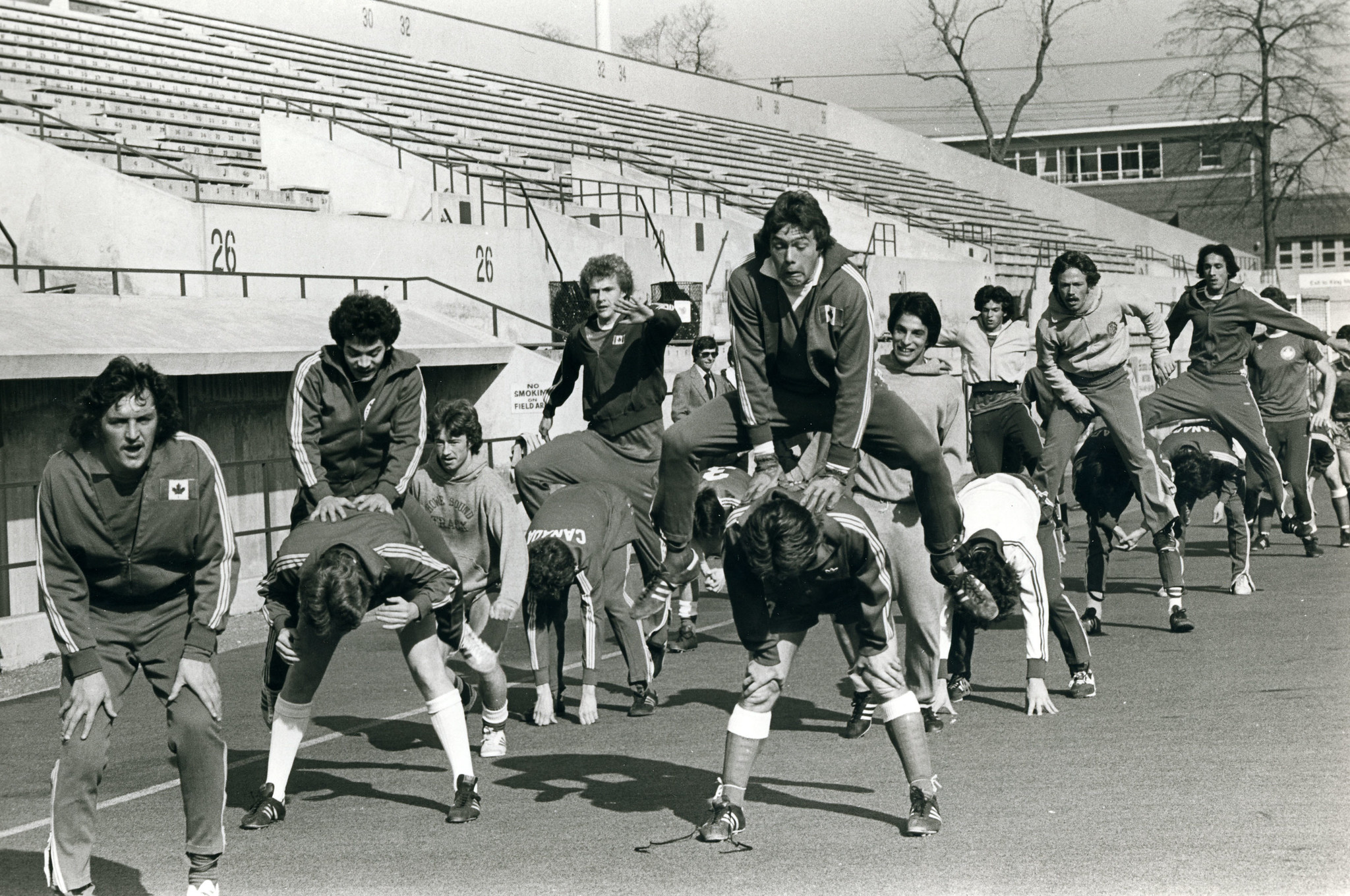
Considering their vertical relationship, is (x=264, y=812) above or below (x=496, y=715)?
below

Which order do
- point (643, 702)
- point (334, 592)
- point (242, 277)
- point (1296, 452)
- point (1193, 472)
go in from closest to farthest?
point (334, 592)
point (643, 702)
point (1193, 472)
point (1296, 452)
point (242, 277)

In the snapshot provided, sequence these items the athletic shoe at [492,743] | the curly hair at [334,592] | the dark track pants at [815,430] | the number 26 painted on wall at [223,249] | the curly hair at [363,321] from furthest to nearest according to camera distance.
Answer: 1. the number 26 painted on wall at [223,249]
2. the athletic shoe at [492,743]
3. the curly hair at [363,321]
4. the dark track pants at [815,430]
5. the curly hair at [334,592]

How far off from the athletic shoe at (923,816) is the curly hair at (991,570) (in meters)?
2.03

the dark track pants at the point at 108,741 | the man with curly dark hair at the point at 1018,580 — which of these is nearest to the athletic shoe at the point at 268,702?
the dark track pants at the point at 108,741

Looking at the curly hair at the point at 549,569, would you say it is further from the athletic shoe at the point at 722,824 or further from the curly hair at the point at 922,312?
the athletic shoe at the point at 722,824

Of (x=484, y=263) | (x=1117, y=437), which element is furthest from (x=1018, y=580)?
(x=484, y=263)

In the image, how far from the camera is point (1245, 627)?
436 inches

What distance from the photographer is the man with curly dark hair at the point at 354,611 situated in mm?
6312

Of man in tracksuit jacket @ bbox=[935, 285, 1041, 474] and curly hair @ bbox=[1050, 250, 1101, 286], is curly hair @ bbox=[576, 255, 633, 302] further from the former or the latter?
curly hair @ bbox=[1050, 250, 1101, 286]

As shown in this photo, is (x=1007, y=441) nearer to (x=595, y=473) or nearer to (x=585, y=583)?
(x=595, y=473)

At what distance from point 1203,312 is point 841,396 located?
7470mm

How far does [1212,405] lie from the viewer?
41.5 ft

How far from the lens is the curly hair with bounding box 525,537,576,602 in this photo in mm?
8859

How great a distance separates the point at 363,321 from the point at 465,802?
2145 mm
